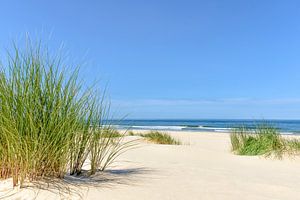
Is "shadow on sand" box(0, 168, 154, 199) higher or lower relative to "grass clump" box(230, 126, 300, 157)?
lower

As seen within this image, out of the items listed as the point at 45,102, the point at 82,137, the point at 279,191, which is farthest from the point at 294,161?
the point at 45,102

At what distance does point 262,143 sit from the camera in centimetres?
666

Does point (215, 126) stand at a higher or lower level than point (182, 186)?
higher

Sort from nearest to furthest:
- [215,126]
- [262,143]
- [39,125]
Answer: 1. [39,125]
2. [262,143]
3. [215,126]

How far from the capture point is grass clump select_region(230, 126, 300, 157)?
20.2 feet

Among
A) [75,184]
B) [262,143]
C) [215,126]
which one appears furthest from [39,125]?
[215,126]

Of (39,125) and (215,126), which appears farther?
(215,126)

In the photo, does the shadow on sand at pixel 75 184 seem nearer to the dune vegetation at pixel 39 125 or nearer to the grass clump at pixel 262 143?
the dune vegetation at pixel 39 125

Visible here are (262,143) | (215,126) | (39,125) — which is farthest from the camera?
(215,126)

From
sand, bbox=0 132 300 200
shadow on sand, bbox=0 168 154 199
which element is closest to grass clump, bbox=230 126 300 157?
sand, bbox=0 132 300 200

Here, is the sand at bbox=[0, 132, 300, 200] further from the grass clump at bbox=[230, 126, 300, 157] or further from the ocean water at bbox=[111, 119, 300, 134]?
the grass clump at bbox=[230, 126, 300, 157]

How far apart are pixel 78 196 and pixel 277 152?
444cm

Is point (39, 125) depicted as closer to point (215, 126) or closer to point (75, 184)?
point (75, 184)

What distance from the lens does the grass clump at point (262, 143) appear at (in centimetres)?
615
